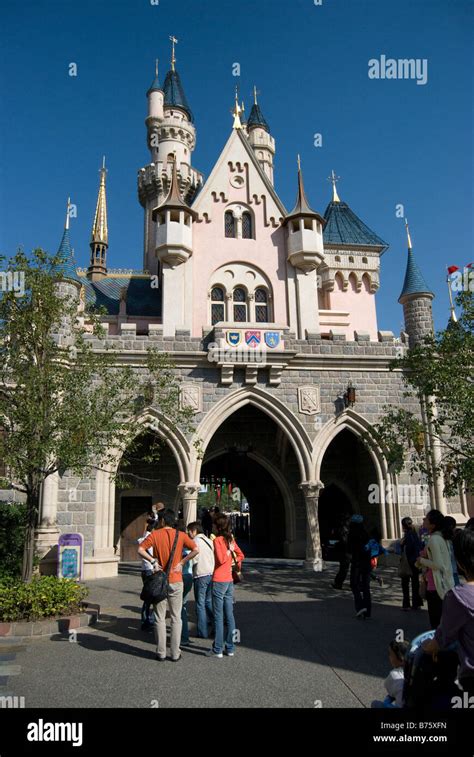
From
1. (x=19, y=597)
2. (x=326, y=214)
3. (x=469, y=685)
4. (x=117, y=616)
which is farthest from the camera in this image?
(x=326, y=214)

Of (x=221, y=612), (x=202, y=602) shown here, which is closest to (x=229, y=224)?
(x=202, y=602)

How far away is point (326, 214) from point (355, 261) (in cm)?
503

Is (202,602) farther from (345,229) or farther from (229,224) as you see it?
(345,229)

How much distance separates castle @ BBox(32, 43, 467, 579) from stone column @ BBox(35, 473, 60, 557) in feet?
0.09

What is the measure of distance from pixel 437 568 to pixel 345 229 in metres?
26.5

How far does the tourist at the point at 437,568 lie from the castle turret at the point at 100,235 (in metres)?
37.7

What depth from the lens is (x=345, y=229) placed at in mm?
30578

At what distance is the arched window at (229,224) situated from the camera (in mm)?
21812

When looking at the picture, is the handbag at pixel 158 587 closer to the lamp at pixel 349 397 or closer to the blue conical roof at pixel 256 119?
the lamp at pixel 349 397

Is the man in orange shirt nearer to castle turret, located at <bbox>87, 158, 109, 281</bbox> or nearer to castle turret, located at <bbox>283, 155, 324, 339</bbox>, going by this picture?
castle turret, located at <bbox>283, 155, 324, 339</bbox>

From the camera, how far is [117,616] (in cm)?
910
